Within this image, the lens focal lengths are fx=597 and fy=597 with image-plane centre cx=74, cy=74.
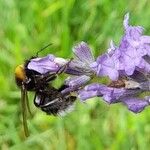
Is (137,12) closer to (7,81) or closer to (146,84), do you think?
(7,81)

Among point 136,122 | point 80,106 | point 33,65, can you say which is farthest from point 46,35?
point 33,65

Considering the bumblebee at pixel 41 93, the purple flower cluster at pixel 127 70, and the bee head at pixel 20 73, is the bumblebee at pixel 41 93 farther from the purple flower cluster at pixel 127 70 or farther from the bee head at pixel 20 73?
the purple flower cluster at pixel 127 70

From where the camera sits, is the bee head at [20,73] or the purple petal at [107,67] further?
the bee head at [20,73]

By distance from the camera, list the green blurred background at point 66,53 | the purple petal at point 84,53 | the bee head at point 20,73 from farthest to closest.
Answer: the green blurred background at point 66,53 → the bee head at point 20,73 → the purple petal at point 84,53

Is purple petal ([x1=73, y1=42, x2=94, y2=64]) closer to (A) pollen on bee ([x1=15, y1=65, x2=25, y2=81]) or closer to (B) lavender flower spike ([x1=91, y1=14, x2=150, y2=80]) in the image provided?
(B) lavender flower spike ([x1=91, y1=14, x2=150, y2=80])

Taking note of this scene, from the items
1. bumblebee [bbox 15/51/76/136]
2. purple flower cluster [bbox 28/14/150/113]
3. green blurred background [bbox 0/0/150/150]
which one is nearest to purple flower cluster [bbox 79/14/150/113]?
purple flower cluster [bbox 28/14/150/113]

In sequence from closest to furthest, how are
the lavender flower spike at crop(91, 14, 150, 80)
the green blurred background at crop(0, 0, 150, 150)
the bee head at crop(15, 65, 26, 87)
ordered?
the lavender flower spike at crop(91, 14, 150, 80) → the bee head at crop(15, 65, 26, 87) → the green blurred background at crop(0, 0, 150, 150)

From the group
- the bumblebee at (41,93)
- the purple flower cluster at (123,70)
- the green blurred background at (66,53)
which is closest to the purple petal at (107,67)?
the purple flower cluster at (123,70)
